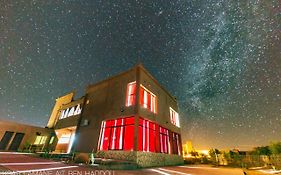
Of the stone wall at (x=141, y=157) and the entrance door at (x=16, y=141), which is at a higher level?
the entrance door at (x=16, y=141)

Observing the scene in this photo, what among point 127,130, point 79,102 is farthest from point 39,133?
point 127,130

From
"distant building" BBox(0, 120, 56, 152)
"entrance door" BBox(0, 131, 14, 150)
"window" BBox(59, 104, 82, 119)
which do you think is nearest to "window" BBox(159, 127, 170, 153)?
"window" BBox(59, 104, 82, 119)

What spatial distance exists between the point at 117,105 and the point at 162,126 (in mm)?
6351

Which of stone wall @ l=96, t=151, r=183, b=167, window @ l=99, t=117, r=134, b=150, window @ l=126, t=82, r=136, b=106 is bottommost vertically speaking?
stone wall @ l=96, t=151, r=183, b=167

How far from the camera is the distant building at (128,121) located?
14.6 m

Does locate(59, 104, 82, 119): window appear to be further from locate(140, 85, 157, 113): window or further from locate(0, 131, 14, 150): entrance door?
locate(140, 85, 157, 113): window

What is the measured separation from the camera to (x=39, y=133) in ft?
91.5

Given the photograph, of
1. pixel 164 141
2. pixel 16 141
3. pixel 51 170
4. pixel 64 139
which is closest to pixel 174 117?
pixel 164 141

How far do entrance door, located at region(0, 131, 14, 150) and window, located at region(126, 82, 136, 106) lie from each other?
22.3 meters

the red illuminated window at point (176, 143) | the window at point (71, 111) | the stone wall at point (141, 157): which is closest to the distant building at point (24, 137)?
the window at point (71, 111)

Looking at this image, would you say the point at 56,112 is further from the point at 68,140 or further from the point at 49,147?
the point at 68,140

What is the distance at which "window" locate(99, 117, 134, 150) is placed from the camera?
14599mm

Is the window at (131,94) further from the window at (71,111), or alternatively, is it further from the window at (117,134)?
the window at (71,111)

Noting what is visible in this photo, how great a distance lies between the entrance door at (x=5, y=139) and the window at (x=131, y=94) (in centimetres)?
2232
